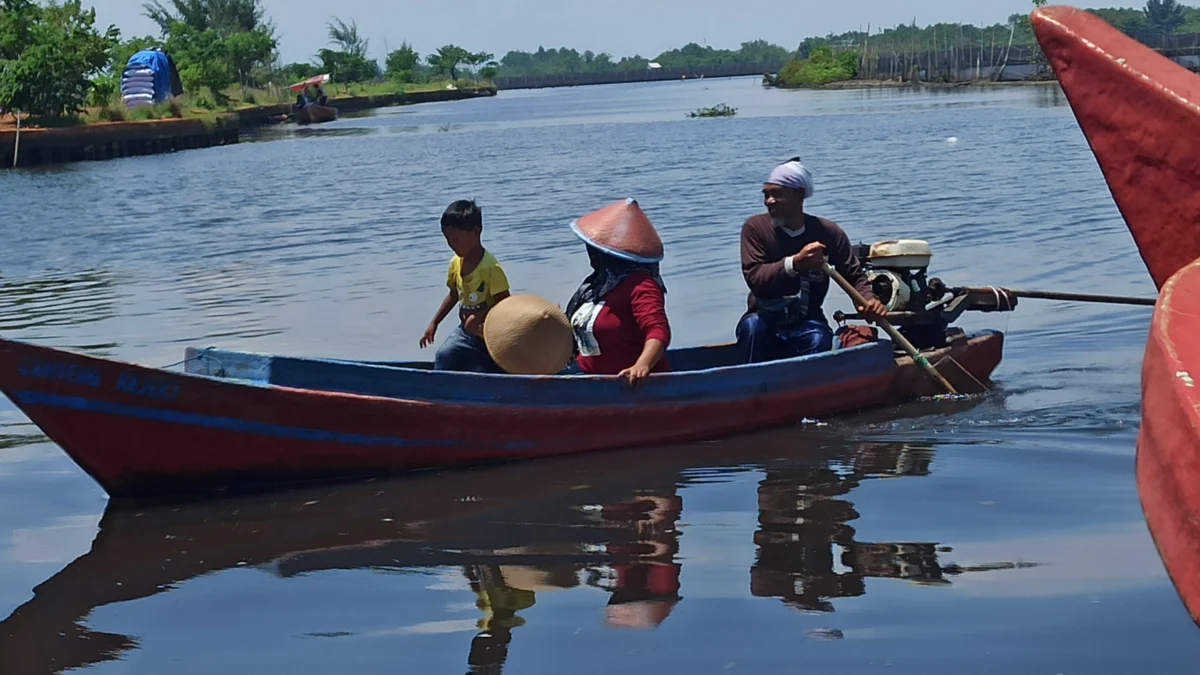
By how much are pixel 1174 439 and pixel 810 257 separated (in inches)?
240

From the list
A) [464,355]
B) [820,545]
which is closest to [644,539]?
[820,545]

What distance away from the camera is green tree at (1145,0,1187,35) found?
5691 inches

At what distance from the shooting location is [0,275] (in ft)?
54.8

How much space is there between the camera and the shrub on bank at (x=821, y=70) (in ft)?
314

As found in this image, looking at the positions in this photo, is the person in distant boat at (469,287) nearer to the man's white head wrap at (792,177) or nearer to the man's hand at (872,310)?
the man's white head wrap at (792,177)

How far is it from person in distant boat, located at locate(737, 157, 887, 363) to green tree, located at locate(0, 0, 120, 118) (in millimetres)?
35976

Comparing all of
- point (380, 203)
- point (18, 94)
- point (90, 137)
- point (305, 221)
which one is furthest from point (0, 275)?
point (18, 94)

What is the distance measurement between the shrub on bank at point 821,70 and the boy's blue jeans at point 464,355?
88415mm

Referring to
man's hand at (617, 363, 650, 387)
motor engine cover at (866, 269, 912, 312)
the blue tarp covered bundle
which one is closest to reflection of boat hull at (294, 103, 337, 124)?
the blue tarp covered bundle

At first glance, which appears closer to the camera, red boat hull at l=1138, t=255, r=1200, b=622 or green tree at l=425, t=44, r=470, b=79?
red boat hull at l=1138, t=255, r=1200, b=622

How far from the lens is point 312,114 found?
61375mm

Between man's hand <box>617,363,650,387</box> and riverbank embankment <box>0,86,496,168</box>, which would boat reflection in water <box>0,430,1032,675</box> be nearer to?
man's hand <box>617,363,650,387</box>

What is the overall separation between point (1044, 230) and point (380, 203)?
1090 cm

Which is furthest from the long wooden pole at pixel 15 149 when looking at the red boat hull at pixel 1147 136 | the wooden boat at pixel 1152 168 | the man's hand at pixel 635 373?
the red boat hull at pixel 1147 136
